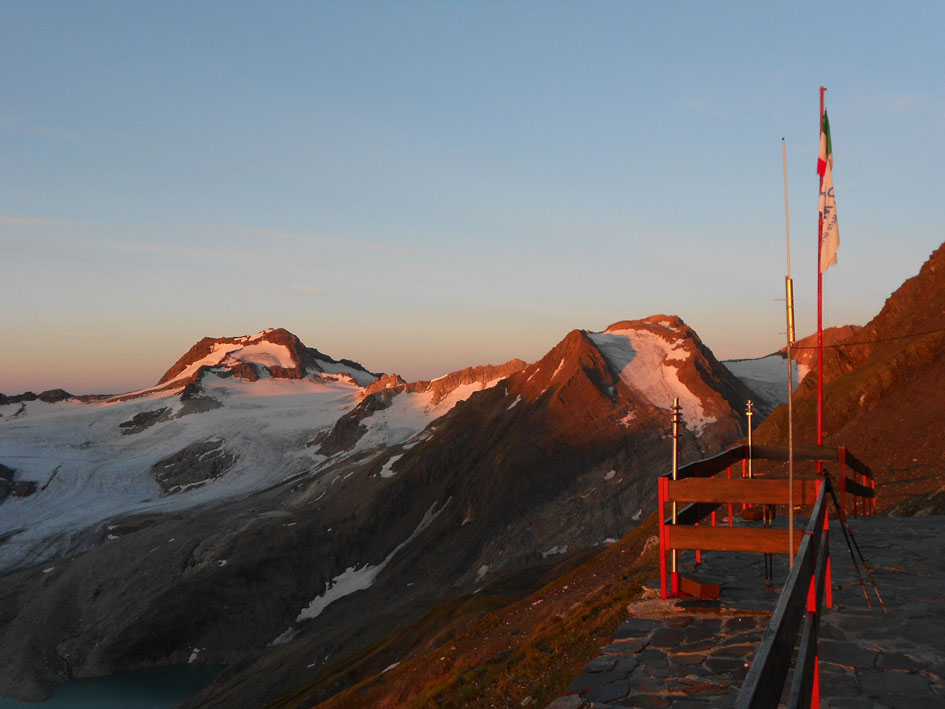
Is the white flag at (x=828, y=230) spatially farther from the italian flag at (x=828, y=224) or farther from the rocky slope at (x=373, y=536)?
the rocky slope at (x=373, y=536)

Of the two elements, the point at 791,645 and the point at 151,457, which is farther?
the point at 151,457

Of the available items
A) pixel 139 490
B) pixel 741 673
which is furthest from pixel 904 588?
pixel 139 490

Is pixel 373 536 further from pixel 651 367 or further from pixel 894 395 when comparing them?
pixel 894 395

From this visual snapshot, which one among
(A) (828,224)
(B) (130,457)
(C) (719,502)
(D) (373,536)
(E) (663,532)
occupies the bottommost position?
(D) (373,536)

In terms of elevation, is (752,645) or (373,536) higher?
(752,645)

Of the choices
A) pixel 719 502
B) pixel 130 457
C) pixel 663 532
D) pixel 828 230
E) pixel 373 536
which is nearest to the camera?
pixel 663 532

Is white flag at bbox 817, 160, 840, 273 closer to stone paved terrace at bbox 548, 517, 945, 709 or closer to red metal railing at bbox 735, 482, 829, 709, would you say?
stone paved terrace at bbox 548, 517, 945, 709

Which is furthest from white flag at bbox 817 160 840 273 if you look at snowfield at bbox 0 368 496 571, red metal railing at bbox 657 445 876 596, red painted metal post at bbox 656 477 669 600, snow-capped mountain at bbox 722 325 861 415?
snowfield at bbox 0 368 496 571

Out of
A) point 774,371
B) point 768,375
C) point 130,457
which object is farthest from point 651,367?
point 130,457
